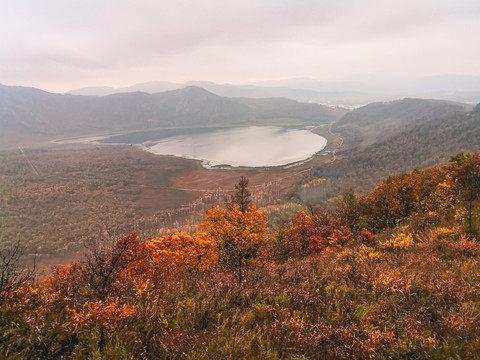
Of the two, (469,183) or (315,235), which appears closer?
(469,183)

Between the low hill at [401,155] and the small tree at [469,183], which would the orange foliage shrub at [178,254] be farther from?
the low hill at [401,155]

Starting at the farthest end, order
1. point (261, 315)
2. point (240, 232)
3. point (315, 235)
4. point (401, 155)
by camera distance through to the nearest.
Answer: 1. point (401, 155)
2. point (315, 235)
3. point (240, 232)
4. point (261, 315)

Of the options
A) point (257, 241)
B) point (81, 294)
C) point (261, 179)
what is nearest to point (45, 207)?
point (261, 179)

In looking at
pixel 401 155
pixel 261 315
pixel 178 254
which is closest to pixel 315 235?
pixel 178 254

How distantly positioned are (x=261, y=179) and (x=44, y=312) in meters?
175

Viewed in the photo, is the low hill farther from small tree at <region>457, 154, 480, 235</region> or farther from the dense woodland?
the dense woodland

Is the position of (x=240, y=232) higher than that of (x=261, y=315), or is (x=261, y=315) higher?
(x=261, y=315)

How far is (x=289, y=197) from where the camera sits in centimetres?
13688


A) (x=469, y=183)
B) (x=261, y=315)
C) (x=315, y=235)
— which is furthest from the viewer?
(x=315, y=235)

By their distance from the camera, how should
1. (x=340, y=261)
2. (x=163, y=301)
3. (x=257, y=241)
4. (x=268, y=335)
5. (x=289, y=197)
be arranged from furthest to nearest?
(x=289, y=197) < (x=257, y=241) < (x=340, y=261) < (x=163, y=301) < (x=268, y=335)

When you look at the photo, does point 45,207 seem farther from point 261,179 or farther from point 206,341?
point 206,341

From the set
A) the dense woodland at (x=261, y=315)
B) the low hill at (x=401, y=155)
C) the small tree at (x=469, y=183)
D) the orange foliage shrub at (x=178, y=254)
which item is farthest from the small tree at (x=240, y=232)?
the low hill at (x=401, y=155)

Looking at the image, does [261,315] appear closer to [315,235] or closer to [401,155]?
[315,235]

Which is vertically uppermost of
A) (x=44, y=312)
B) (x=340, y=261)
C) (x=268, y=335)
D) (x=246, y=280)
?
(x=44, y=312)
